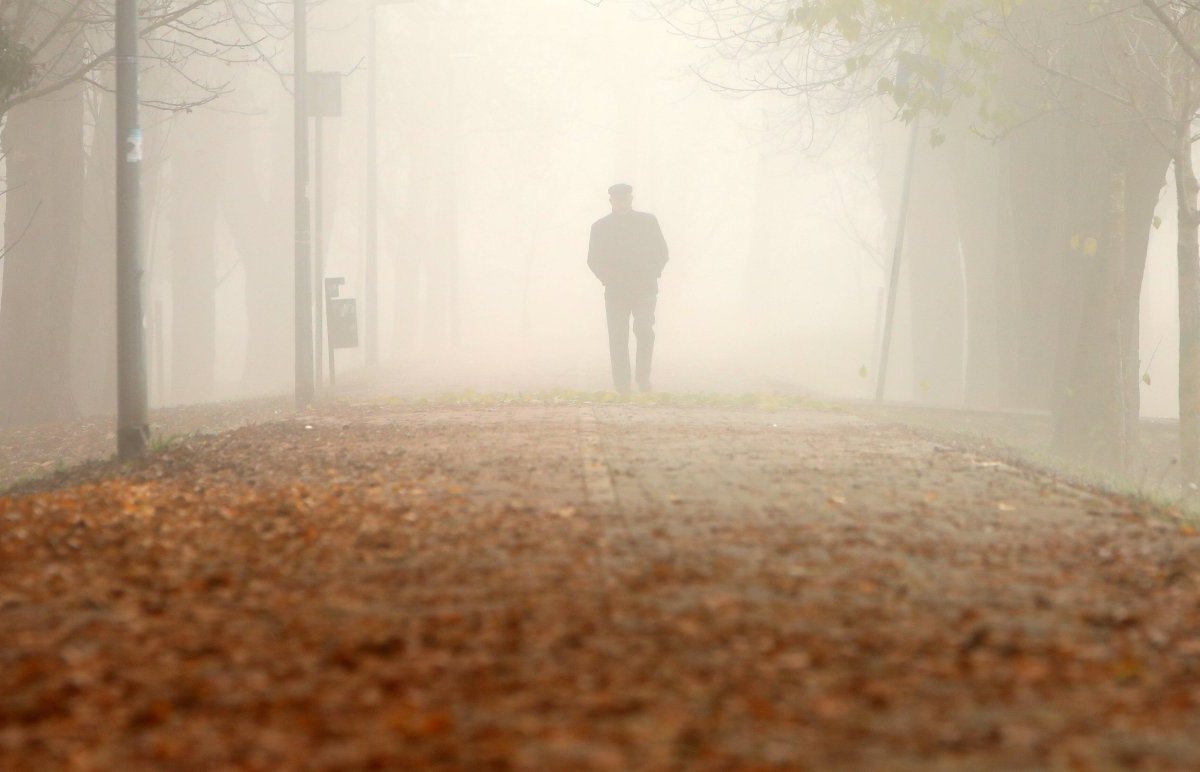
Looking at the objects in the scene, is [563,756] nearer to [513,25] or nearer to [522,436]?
[522,436]

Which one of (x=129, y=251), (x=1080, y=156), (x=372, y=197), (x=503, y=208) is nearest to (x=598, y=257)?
(x=1080, y=156)

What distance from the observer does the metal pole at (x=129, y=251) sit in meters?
10.4

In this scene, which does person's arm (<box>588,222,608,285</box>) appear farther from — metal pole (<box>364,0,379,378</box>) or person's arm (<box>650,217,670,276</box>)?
metal pole (<box>364,0,379,378</box>)

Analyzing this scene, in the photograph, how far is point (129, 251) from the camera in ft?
34.2

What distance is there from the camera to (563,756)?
3.44 m

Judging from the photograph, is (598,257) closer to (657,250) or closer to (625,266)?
(625,266)

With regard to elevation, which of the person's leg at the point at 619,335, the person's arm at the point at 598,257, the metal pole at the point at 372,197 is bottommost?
the person's leg at the point at 619,335

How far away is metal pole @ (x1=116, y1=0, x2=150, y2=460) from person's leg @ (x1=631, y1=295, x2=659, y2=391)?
761 centimetres

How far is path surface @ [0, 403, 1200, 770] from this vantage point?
11.8 feet

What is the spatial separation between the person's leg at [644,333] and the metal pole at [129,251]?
7608 mm

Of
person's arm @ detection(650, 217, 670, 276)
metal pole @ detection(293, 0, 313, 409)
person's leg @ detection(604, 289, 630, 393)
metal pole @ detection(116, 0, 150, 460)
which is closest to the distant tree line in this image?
person's arm @ detection(650, 217, 670, 276)

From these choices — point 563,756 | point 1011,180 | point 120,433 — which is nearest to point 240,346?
point 1011,180

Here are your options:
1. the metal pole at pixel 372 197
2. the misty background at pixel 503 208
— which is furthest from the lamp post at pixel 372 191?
the misty background at pixel 503 208

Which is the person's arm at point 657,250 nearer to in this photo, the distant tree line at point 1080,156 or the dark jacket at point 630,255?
the dark jacket at point 630,255
